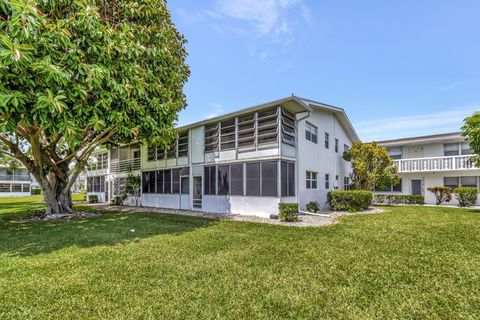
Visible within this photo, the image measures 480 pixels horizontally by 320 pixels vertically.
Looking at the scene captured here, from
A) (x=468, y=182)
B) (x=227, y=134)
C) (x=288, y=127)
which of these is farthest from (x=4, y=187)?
(x=468, y=182)

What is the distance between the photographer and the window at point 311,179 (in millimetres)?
15020

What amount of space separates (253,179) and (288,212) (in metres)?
2.69

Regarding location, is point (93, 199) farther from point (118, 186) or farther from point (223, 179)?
point (223, 179)

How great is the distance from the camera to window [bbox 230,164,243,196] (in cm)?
1366

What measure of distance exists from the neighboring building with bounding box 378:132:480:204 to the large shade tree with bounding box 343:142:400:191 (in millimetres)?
4577

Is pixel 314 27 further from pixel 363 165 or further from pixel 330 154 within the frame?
pixel 363 165

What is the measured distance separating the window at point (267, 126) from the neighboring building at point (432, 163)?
49.0 feet

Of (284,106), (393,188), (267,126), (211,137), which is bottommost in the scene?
(393,188)

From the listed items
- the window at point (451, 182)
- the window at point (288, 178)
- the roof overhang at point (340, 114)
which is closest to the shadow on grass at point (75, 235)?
the window at point (288, 178)

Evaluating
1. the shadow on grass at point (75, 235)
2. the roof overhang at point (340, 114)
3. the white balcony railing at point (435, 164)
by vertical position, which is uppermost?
the roof overhang at point (340, 114)

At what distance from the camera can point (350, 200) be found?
15.7 m

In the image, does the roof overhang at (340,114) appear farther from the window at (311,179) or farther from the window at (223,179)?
the window at (223,179)

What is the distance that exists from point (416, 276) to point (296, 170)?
8921 mm

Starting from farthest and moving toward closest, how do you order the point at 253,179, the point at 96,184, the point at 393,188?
the point at 96,184 → the point at 393,188 → the point at 253,179
